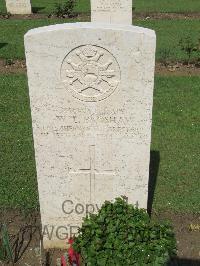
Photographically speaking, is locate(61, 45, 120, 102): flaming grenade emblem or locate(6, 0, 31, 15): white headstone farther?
locate(6, 0, 31, 15): white headstone

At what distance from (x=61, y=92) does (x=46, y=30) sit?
1.91 ft

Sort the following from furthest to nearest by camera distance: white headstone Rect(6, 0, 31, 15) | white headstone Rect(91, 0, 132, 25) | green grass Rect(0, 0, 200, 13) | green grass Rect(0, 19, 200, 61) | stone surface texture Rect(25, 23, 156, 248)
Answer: green grass Rect(0, 0, 200, 13) < white headstone Rect(6, 0, 31, 15) < green grass Rect(0, 19, 200, 61) < white headstone Rect(91, 0, 132, 25) < stone surface texture Rect(25, 23, 156, 248)

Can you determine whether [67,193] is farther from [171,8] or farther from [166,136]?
[171,8]

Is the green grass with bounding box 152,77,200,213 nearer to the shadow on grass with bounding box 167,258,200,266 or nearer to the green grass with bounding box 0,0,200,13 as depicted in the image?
the shadow on grass with bounding box 167,258,200,266

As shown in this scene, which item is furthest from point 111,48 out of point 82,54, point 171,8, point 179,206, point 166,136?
point 171,8

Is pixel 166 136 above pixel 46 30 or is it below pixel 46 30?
below

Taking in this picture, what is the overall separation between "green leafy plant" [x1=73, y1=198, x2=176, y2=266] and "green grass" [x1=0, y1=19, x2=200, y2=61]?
8.45 meters

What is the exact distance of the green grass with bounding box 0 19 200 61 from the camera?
39.8ft

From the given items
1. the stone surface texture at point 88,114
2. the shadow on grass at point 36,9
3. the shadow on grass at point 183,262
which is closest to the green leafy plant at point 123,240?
the stone surface texture at point 88,114

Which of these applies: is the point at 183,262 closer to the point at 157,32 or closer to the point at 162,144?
the point at 162,144

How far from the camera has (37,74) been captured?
3760mm

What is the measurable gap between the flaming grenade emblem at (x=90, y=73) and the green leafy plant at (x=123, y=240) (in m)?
1.07

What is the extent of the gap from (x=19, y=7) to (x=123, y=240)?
15672 millimetres

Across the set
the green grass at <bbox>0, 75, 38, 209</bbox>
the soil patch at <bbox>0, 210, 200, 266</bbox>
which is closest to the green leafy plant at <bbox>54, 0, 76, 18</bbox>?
the green grass at <bbox>0, 75, 38, 209</bbox>
